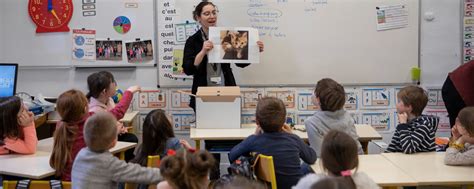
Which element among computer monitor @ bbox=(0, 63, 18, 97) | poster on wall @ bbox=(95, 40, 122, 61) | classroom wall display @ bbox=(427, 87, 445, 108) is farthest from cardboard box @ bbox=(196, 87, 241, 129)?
classroom wall display @ bbox=(427, 87, 445, 108)

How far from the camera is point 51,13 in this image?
5.06 metres

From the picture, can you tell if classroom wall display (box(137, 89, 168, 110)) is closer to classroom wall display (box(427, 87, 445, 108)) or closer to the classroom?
the classroom

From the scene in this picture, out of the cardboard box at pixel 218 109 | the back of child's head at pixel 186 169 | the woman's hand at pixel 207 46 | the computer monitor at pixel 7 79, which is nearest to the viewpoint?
the back of child's head at pixel 186 169

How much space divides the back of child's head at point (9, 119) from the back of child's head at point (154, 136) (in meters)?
0.95

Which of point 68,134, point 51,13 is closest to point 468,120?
point 68,134

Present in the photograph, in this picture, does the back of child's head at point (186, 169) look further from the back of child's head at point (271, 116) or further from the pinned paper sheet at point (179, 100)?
the pinned paper sheet at point (179, 100)

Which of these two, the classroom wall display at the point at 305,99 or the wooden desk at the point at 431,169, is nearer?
the wooden desk at the point at 431,169

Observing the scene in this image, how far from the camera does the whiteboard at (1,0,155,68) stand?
16.5 feet

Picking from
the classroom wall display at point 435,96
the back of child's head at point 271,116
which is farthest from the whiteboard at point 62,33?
the classroom wall display at point 435,96

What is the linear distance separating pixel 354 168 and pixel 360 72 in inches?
113

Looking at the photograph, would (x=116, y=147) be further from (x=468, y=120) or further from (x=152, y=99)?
(x=468, y=120)

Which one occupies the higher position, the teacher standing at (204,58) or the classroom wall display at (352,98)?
the teacher standing at (204,58)

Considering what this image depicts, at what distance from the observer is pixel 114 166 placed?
2.60 metres

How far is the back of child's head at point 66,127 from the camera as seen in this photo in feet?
9.86
